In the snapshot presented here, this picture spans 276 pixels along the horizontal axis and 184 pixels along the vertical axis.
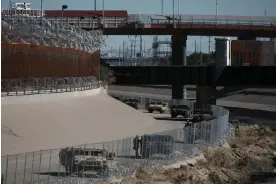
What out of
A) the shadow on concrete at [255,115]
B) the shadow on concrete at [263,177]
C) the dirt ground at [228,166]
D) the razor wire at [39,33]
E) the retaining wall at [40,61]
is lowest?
the shadow on concrete at [255,115]

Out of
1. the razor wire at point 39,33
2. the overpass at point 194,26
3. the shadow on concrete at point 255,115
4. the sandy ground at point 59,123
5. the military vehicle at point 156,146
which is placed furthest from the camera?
the overpass at point 194,26

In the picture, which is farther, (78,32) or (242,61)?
(242,61)

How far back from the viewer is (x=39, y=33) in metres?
62.5

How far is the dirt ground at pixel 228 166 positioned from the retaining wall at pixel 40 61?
771 inches

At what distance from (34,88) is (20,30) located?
583cm

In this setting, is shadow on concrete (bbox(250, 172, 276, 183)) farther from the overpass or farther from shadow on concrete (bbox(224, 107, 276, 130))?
the overpass

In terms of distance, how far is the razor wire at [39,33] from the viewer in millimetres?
57000

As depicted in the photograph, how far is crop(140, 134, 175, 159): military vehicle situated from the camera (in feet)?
130

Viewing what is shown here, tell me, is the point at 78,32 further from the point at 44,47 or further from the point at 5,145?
the point at 5,145

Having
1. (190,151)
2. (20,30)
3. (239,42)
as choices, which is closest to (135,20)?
(239,42)

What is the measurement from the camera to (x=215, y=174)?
44.8 metres

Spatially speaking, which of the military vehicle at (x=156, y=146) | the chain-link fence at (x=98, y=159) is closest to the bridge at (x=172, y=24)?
the chain-link fence at (x=98, y=159)

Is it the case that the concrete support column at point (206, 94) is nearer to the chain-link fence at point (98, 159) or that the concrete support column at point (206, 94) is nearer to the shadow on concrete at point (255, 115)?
the shadow on concrete at point (255, 115)

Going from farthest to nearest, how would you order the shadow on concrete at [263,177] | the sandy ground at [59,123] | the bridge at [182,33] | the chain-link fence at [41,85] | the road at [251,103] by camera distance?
the road at [251,103] → the bridge at [182,33] → the chain-link fence at [41,85] → the shadow on concrete at [263,177] → the sandy ground at [59,123]
